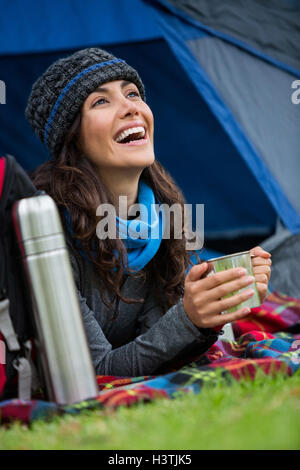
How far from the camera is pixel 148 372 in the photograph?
1409 mm

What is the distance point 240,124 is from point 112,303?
4.40 feet

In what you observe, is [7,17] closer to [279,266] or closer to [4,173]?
[279,266]

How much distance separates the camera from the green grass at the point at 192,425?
0.85 meters

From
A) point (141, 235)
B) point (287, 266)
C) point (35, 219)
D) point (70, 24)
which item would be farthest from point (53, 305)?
point (70, 24)

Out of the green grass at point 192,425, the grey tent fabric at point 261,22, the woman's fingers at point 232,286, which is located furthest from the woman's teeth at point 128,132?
the grey tent fabric at point 261,22

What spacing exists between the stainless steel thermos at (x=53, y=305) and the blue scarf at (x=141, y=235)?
38 centimetres

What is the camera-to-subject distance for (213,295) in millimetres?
1209

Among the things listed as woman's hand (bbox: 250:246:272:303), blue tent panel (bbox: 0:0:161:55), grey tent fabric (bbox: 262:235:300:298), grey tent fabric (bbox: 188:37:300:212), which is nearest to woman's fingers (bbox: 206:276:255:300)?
woman's hand (bbox: 250:246:272:303)

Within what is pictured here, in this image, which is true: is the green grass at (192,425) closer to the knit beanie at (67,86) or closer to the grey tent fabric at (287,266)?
the knit beanie at (67,86)

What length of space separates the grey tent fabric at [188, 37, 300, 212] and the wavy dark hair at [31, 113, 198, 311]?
3.55ft

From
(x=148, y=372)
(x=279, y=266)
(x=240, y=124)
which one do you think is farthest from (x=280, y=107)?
(x=148, y=372)

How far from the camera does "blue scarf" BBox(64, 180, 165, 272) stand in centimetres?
151

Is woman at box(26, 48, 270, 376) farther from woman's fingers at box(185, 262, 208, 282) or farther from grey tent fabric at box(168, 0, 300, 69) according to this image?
grey tent fabric at box(168, 0, 300, 69)

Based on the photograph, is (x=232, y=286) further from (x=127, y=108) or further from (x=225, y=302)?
(x=127, y=108)
